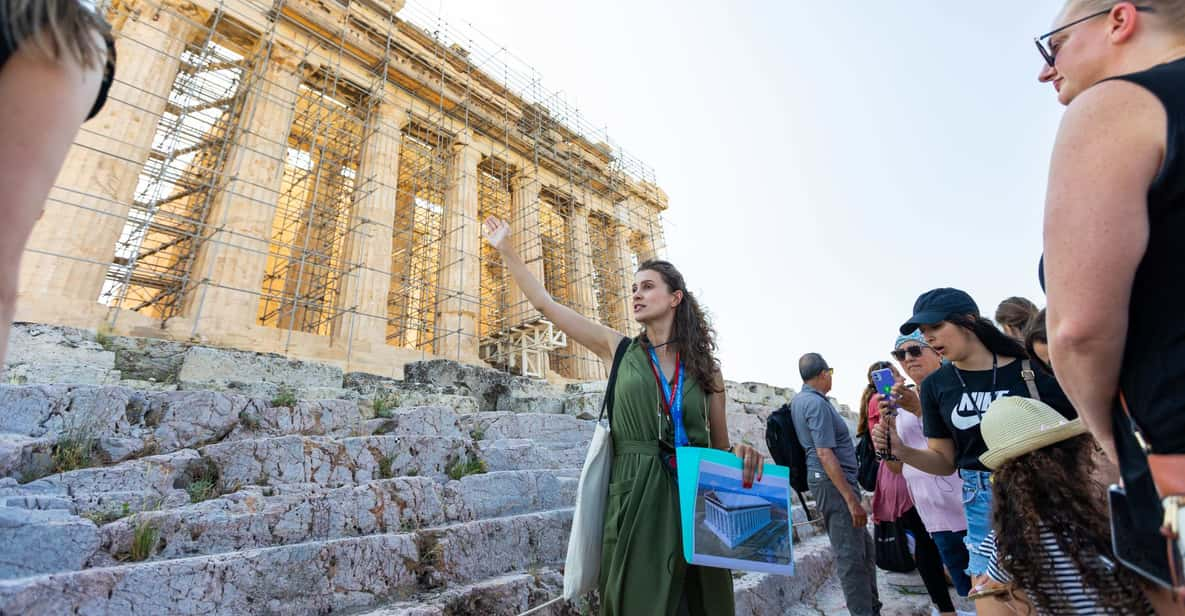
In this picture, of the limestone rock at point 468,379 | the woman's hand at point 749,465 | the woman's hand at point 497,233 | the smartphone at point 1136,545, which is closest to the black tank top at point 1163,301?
the smartphone at point 1136,545

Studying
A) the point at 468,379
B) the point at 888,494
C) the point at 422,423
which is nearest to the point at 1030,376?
the point at 888,494

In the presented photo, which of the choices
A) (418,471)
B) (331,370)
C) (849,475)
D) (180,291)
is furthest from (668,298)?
(180,291)

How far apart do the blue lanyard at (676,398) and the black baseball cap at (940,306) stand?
1235mm

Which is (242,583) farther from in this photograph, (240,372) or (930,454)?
(240,372)

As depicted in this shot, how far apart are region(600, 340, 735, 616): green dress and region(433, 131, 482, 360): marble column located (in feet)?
38.6

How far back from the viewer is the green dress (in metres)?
1.68

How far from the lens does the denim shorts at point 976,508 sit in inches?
89.7

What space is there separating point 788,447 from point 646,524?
7.26ft

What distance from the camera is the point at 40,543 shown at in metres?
2.03

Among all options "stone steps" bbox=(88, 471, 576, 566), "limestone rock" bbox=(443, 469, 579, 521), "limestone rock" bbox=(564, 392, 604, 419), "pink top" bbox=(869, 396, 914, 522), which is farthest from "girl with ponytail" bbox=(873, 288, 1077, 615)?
"limestone rock" bbox=(564, 392, 604, 419)

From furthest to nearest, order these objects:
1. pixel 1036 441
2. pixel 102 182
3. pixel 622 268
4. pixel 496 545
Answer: pixel 622 268
pixel 102 182
pixel 496 545
pixel 1036 441

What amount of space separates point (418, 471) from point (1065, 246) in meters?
3.71

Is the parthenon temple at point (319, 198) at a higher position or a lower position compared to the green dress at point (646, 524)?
higher

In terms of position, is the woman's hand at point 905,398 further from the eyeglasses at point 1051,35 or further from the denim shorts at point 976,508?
the eyeglasses at point 1051,35
